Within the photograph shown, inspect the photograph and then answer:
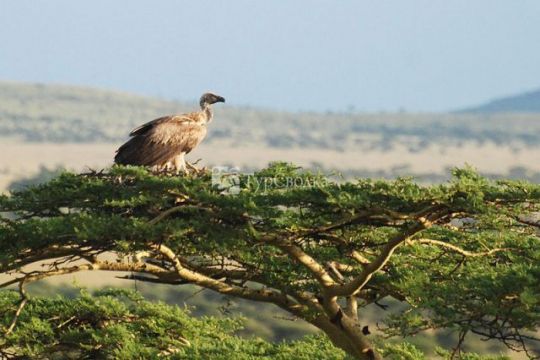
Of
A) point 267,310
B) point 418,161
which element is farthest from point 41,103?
point 267,310

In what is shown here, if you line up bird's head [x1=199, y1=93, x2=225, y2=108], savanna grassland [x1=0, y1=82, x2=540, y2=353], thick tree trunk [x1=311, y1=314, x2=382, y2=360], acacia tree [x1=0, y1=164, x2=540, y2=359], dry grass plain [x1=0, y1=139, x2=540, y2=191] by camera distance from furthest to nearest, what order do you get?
savanna grassland [x1=0, y1=82, x2=540, y2=353], dry grass plain [x1=0, y1=139, x2=540, y2=191], bird's head [x1=199, y1=93, x2=225, y2=108], thick tree trunk [x1=311, y1=314, x2=382, y2=360], acacia tree [x1=0, y1=164, x2=540, y2=359]

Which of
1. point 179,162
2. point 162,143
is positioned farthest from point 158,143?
point 179,162

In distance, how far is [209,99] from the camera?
20531 mm

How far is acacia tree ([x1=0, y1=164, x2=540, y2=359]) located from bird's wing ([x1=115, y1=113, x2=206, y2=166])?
1929 millimetres

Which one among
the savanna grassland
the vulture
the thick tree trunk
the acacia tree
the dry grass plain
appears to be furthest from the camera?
the savanna grassland

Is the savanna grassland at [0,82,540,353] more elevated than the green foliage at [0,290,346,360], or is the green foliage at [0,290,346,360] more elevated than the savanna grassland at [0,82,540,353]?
the green foliage at [0,290,346,360]

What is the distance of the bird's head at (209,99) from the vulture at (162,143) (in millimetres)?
593

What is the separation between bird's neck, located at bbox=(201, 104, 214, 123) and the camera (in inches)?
803

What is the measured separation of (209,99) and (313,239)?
5.30 m

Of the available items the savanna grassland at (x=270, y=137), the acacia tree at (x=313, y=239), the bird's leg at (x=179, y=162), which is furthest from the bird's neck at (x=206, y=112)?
the savanna grassland at (x=270, y=137)

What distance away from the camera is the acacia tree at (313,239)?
46.3ft

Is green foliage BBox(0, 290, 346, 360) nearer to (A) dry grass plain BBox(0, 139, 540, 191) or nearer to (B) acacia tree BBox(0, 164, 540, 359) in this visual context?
(B) acacia tree BBox(0, 164, 540, 359)

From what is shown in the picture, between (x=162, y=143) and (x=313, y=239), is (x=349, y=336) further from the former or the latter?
(x=162, y=143)

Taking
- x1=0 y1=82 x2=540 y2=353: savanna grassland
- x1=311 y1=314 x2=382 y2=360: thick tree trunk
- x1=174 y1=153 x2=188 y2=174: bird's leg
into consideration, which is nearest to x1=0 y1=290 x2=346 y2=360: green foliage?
x1=311 y1=314 x2=382 y2=360: thick tree trunk
